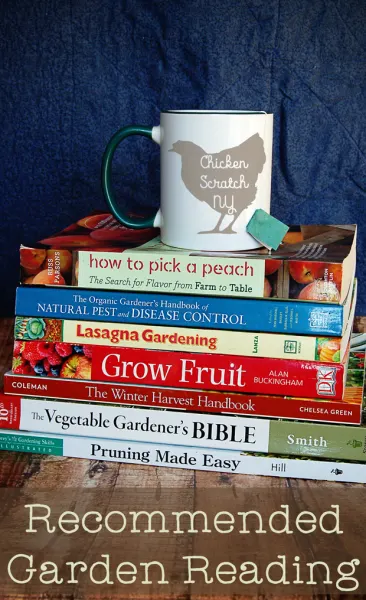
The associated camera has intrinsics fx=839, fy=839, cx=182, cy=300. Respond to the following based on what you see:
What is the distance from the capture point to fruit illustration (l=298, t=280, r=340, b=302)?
2.88ft

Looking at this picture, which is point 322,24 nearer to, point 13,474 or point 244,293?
point 244,293

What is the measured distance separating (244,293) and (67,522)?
297 mm

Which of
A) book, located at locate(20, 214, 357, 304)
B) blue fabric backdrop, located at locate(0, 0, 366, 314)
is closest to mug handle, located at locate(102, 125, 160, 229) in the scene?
book, located at locate(20, 214, 357, 304)

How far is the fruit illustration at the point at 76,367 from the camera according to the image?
945 mm

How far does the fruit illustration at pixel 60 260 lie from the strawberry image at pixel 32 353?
3.7 inches

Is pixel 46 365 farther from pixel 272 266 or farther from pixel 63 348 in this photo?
pixel 272 266

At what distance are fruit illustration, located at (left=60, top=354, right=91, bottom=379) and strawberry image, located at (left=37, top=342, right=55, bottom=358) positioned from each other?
0.8 inches

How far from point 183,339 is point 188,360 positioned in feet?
0.08

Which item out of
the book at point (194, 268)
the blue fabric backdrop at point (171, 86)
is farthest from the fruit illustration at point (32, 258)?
the blue fabric backdrop at point (171, 86)

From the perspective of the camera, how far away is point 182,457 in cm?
91

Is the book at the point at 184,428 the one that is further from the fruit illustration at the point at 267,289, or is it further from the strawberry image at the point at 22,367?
the fruit illustration at the point at 267,289

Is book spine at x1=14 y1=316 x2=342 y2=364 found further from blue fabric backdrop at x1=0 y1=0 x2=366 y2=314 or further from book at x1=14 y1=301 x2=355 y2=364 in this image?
blue fabric backdrop at x1=0 y1=0 x2=366 y2=314

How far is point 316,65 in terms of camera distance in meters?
1.29

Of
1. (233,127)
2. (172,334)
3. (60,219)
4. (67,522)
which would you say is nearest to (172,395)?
(172,334)
